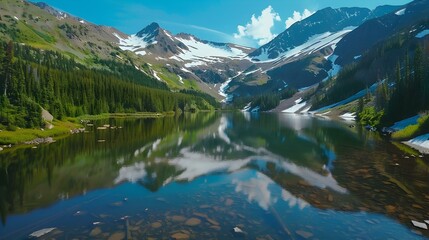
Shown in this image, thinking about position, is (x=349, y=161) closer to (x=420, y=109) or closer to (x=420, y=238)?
(x=420, y=238)

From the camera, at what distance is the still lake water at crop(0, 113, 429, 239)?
18.1 metres

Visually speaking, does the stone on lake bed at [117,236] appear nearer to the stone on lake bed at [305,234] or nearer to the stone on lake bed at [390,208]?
the stone on lake bed at [305,234]

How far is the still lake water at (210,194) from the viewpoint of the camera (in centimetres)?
1814

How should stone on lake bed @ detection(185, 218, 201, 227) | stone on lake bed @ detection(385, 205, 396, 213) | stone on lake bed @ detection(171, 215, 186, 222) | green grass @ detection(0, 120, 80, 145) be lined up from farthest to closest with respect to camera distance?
green grass @ detection(0, 120, 80, 145) → stone on lake bed @ detection(385, 205, 396, 213) → stone on lake bed @ detection(171, 215, 186, 222) → stone on lake bed @ detection(185, 218, 201, 227)

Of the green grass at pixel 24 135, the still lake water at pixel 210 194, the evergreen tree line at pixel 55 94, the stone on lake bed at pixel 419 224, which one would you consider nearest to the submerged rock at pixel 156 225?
the still lake water at pixel 210 194

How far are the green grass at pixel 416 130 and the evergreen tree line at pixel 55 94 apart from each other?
7245cm

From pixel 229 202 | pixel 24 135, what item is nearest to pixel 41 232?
pixel 229 202

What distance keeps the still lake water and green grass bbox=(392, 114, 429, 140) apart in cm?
1586

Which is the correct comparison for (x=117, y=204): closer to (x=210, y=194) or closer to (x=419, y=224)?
(x=210, y=194)

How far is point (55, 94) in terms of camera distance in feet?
360

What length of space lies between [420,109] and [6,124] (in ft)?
292

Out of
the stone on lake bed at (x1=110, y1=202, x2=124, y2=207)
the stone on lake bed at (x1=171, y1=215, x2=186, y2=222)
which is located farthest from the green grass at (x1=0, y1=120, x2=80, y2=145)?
the stone on lake bed at (x1=171, y1=215, x2=186, y2=222)

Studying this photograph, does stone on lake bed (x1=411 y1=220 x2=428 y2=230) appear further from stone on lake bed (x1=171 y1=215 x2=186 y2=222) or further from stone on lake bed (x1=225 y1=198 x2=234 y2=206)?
stone on lake bed (x1=171 y1=215 x2=186 y2=222)

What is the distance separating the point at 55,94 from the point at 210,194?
336 ft
